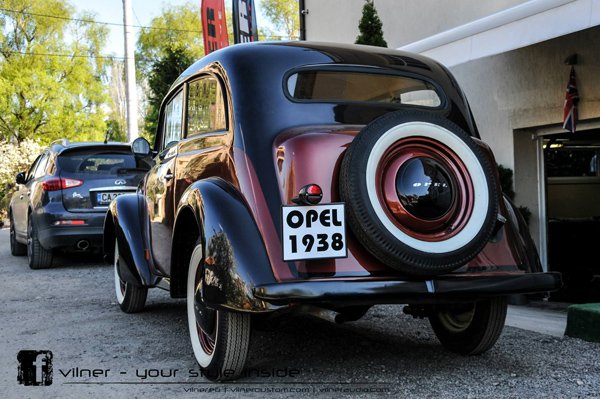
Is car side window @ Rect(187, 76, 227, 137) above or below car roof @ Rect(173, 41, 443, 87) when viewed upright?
below

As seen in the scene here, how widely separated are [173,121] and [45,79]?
34.6 m

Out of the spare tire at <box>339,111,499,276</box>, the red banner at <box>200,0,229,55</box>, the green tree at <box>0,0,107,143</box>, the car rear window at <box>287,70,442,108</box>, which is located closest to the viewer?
the spare tire at <box>339,111,499,276</box>

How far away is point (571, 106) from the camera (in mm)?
8438

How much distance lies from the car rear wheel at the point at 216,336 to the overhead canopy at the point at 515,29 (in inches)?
145

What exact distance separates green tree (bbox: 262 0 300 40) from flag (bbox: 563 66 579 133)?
4449 centimetres

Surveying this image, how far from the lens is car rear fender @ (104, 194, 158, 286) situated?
18.1ft

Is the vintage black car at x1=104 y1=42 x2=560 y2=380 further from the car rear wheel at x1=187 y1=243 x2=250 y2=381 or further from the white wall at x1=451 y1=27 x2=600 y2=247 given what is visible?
the white wall at x1=451 y1=27 x2=600 y2=247

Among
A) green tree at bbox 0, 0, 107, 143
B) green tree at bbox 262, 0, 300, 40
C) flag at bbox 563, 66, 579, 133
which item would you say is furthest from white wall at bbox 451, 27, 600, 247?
green tree at bbox 262, 0, 300, 40

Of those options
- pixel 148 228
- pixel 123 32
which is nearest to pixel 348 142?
pixel 148 228

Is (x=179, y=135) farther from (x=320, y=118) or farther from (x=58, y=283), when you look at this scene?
(x=58, y=283)

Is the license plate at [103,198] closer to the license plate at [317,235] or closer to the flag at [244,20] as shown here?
the flag at [244,20]

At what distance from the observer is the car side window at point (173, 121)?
5.35m

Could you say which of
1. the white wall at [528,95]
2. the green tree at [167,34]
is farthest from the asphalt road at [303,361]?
the green tree at [167,34]

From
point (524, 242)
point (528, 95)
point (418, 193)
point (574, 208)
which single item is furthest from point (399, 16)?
point (418, 193)
